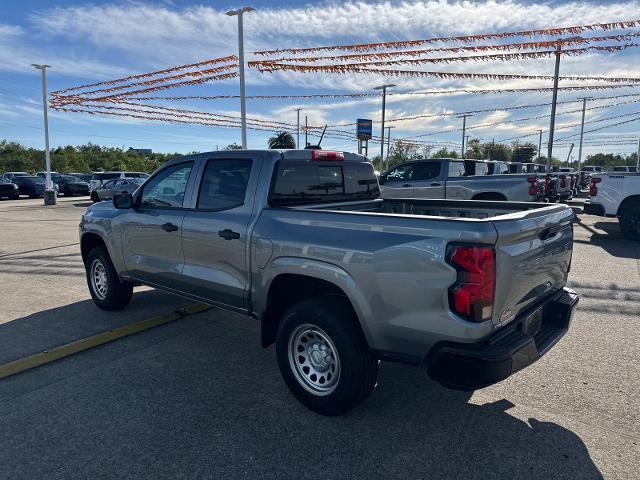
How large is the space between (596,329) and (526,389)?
6.01ft

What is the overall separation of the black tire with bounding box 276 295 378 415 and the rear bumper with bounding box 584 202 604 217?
994 centimetres

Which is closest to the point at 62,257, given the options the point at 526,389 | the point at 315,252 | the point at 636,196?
the point at 315,252

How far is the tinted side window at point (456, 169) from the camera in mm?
12945

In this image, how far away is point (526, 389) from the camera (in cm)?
365

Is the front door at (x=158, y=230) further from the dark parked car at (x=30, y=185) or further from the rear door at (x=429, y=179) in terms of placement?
the dark parked car at (x=30, y=185)

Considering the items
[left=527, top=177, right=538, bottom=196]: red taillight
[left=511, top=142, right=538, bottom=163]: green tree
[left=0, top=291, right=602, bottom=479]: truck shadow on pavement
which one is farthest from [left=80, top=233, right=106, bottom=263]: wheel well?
[left=511, top=142, right=538, bottom=163]: green tree

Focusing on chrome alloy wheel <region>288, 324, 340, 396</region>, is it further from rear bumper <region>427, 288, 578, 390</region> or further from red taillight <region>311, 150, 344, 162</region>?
red taillight <region>311, 150, 344, 162</region>

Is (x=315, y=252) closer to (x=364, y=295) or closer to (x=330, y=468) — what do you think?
(x=364, y=295)

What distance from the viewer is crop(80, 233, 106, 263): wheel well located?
573cm

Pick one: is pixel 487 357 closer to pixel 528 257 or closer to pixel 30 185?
pixel 528 257

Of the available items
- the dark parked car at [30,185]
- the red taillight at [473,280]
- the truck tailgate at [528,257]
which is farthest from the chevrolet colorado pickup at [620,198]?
the dark parked car at [30,185]

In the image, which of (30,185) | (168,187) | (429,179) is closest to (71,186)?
(30,185)

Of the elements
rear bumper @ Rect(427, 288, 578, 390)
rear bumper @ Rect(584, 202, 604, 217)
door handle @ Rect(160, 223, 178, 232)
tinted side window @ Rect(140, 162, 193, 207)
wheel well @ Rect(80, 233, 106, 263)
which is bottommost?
rear bumper @ Rect(427, 288, 578, 390)

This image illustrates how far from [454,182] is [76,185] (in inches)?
1179
